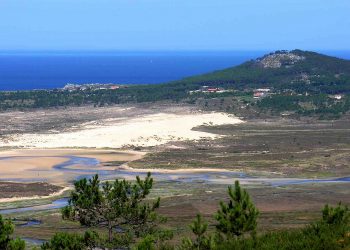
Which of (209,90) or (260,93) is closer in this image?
(260,93)

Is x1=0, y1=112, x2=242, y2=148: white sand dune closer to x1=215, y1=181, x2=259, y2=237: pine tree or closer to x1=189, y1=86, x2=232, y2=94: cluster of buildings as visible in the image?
x1=189, y1=86, x2=232, y2=94: cluster of buildings

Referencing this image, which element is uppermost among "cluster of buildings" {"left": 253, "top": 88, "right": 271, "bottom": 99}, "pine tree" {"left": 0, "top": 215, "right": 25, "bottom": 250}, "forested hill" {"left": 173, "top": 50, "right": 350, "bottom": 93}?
"forested hill" {"left": 173, "top": 50, "right": 350, "bottom": 93}

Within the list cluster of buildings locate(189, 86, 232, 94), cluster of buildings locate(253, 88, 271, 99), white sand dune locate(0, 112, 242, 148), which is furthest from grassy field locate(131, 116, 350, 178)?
cluster of buildings locate(189, 86, 232, 94)

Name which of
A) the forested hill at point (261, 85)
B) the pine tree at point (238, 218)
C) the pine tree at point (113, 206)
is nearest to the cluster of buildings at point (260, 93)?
the forested hill at point (261, 85)

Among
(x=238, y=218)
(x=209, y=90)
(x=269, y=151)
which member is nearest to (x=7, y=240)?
(x=238, y=218)

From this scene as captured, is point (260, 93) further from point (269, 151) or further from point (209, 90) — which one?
point (269, 151)

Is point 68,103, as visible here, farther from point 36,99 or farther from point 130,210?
point 130,210
